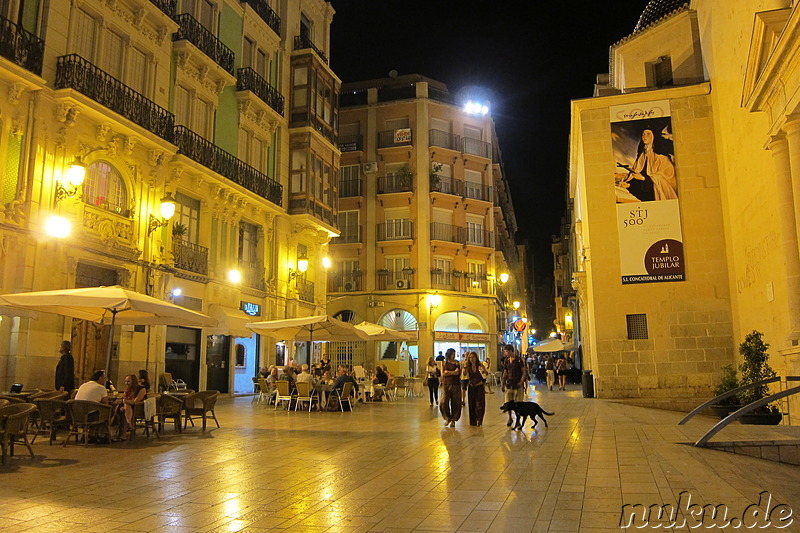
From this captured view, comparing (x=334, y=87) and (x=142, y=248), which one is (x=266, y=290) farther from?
(x=334, y=87)

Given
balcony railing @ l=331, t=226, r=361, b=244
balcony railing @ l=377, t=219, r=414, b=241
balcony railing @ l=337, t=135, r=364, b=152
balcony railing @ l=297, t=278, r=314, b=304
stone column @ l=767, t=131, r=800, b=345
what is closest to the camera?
stone column @ l=767, t=131, r=800, b=345

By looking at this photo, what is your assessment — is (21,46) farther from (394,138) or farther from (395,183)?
(394,138)

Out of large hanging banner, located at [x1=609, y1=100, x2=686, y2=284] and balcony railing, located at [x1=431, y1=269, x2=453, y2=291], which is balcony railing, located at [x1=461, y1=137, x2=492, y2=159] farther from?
large hanging banner, located at [x1=609, y1=100, x2=686, y2=284]

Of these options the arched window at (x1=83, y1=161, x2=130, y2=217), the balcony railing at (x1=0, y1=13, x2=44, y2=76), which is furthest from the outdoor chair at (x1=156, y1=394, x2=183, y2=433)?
the balcony railing at (x1=0, y1=13, x2=44, y2=76)

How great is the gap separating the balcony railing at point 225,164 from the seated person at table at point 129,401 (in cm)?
1082

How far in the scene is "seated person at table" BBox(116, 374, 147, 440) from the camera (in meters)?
9.81

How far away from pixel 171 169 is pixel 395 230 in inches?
812

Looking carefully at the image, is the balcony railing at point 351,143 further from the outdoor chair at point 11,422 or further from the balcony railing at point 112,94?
the outdoor chair at point 11,422

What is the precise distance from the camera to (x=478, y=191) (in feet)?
134

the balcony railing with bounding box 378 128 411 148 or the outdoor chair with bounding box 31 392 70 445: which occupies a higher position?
the balcony railing with bounding box 378 128 411 148

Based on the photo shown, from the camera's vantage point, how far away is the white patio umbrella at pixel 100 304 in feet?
31.9

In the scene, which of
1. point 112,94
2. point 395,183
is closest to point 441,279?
point 395,183

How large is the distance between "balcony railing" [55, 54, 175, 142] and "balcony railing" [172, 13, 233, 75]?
291 centimetres

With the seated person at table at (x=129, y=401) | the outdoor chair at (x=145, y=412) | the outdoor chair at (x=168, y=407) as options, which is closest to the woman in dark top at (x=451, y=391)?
the outdoor chair at (x=168, y=407)
